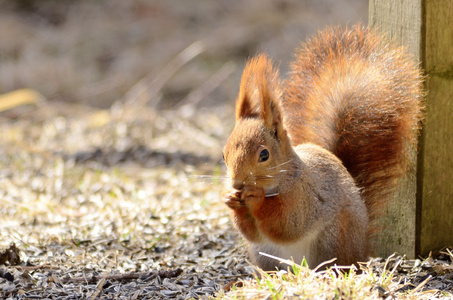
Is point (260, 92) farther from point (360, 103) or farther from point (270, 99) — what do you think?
point (360, 103)

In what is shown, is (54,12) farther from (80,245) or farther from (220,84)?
(80,245)

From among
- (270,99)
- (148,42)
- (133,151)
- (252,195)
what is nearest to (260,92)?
(270,99)

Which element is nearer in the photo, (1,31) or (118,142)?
(118,142)

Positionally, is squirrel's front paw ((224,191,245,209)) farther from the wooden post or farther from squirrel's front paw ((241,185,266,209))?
the wooden post

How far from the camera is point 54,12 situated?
6336mm

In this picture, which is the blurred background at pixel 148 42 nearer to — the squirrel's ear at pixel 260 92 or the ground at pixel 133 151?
the ground at pixel 133 151

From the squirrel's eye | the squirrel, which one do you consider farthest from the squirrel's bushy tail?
the squirrel's eye

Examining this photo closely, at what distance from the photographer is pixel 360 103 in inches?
78.1

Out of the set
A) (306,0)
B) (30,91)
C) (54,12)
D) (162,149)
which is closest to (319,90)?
(162,149)

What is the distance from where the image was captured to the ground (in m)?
1.96

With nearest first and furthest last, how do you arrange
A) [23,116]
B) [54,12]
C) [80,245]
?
1. [80,245]
2. [23,116]
3. [54,12]

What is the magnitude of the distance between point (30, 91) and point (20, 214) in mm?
2138

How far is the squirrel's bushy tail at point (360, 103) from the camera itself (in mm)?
1948

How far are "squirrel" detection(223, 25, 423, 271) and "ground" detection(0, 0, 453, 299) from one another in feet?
0.59
